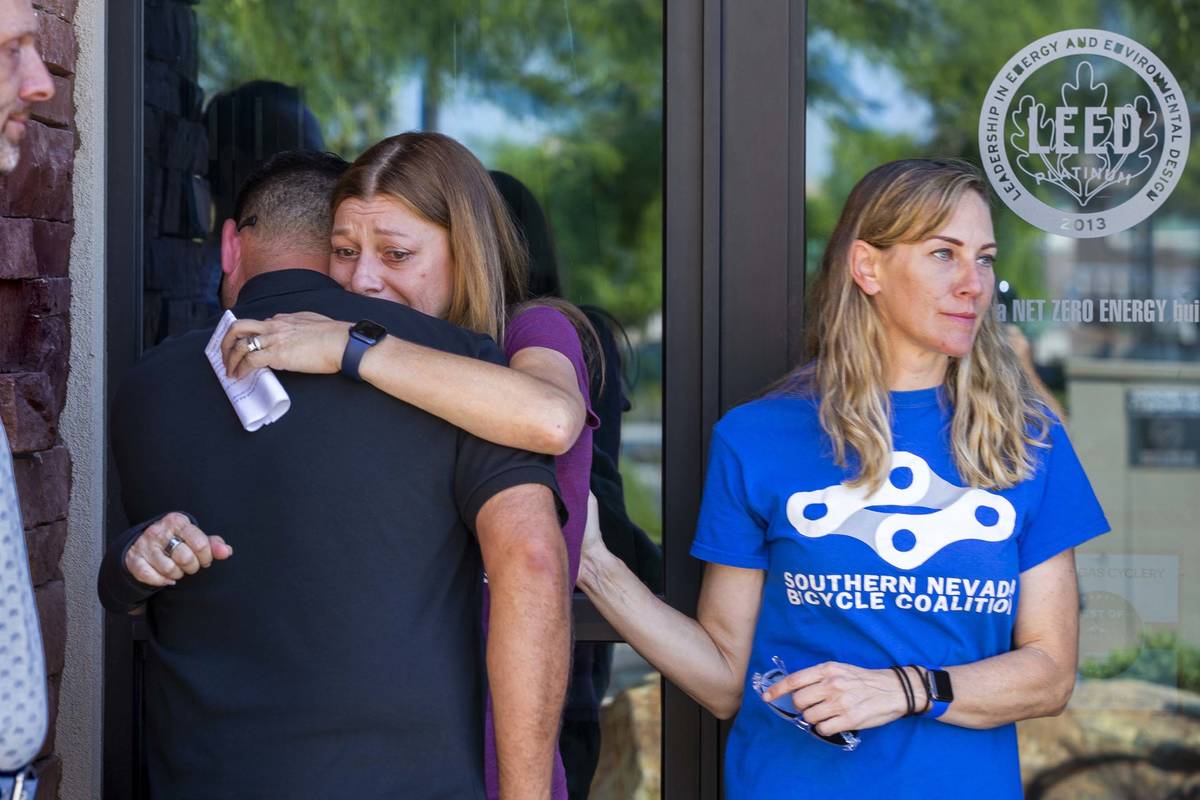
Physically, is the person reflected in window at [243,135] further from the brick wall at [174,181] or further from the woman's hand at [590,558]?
the woman's hand at [590,558]

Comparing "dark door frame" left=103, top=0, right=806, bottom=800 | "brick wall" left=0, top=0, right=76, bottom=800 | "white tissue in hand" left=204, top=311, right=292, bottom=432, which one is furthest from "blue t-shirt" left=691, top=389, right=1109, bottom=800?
"brick wall" left=0, top=0, right=76, bottom=800

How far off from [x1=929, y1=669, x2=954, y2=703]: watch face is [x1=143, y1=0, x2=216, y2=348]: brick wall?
71.2 inches

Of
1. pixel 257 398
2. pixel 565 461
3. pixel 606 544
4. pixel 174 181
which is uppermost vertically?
pixel 174 181

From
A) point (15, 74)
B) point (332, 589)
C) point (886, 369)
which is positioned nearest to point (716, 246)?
point (886, 369)

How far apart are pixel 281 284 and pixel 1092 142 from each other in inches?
70.1

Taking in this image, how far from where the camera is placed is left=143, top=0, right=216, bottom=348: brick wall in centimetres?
294

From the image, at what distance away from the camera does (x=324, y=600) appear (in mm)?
1767

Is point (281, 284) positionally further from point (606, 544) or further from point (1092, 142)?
point (1092, 142)

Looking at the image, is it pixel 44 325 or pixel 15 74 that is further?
pixel 44 325

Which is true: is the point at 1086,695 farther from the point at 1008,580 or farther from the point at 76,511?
the point at 76,511

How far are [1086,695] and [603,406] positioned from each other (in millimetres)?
1226

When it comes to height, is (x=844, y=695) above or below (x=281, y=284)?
below

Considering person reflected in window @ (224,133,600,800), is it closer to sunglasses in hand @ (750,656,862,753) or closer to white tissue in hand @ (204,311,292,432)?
white tissue in hand @ (204,311,292,432)

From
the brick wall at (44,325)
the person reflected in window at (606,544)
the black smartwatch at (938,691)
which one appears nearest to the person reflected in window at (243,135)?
the brick wall at (44,325)
